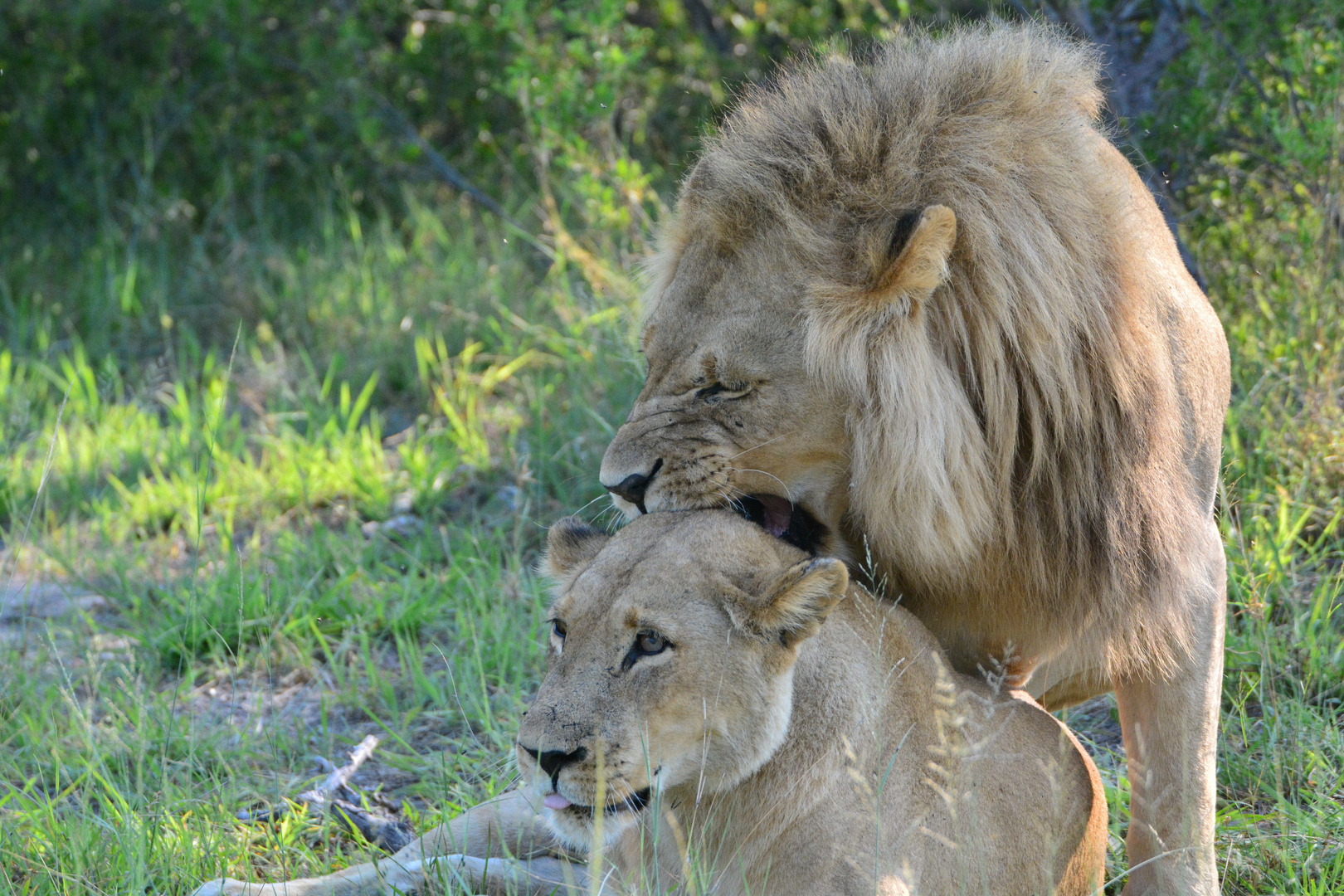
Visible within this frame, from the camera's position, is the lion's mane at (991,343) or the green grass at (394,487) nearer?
the lion's mane at (991,343)

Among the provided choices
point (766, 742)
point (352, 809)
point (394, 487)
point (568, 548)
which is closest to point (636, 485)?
point (568, 548)

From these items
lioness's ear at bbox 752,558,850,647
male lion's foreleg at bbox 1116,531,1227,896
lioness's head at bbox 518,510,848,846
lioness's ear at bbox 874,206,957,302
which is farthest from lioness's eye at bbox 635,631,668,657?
→ male lion's foreleg at bbox 1116,531,1227,896

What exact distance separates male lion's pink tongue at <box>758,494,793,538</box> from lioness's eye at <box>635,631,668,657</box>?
455 millimetres

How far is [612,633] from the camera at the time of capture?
2061mm

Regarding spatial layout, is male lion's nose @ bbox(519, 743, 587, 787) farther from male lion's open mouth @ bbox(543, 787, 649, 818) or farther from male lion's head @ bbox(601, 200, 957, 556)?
male lion's head @ bbox(601, 200, 957, 556)

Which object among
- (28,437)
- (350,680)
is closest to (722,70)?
(28,437)

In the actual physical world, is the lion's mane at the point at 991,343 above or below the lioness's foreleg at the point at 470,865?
above

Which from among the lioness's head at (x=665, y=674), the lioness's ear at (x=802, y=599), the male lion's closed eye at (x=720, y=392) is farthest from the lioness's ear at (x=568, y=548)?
the lioness's ear at (x=802, y=599)

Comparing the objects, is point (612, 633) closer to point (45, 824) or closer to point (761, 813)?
point (761, 813)

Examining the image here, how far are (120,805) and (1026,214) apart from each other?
6.64 ft

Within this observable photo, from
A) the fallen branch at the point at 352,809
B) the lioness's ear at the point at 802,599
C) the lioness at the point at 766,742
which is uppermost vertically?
the lioness's ear at the point at 802,599

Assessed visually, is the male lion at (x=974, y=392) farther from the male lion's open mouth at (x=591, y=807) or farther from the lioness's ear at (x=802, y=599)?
the male lion's open mouth at (x=591, y=807)

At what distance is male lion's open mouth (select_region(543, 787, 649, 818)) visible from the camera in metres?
1.96

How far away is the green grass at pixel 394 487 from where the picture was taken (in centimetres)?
287
